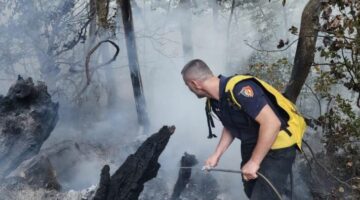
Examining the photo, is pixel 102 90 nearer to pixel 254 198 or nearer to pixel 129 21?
pixel 129 21

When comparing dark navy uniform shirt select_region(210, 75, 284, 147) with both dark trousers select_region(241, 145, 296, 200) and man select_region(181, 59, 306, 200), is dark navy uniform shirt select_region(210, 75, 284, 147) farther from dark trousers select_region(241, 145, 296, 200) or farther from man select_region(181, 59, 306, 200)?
dark trousers select_region(241, 145, 296, 200)

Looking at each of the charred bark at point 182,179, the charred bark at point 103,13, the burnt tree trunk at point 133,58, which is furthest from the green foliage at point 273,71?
the charred bark at point 103,13

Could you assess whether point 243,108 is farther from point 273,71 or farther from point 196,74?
point 273,71

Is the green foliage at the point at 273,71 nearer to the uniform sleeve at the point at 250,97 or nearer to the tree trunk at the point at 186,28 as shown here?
the uniform sleeve at the point at 250,97

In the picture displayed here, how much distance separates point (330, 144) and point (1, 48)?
8200mm

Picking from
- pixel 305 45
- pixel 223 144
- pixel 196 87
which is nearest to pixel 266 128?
pixel 196 87

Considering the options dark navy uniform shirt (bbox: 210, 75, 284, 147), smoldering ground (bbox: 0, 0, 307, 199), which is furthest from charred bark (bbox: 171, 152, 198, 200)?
dark navy uniform shirt (bbox: 210, 75, 284, 147)

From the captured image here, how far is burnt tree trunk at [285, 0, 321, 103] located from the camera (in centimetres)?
512

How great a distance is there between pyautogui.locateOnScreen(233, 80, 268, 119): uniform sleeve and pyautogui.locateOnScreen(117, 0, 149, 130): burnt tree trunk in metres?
5.50

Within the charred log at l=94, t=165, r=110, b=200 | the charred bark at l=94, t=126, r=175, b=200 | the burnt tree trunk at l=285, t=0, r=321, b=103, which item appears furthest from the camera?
the burnt tree trunk at l=285, t=0, r=321, b=103

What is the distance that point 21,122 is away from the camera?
200 inches

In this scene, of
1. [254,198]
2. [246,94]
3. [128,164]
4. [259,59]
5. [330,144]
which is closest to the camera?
[246,94]

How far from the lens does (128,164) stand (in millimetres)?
4566

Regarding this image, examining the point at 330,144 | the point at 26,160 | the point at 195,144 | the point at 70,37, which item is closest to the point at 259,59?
the point at 70,37
